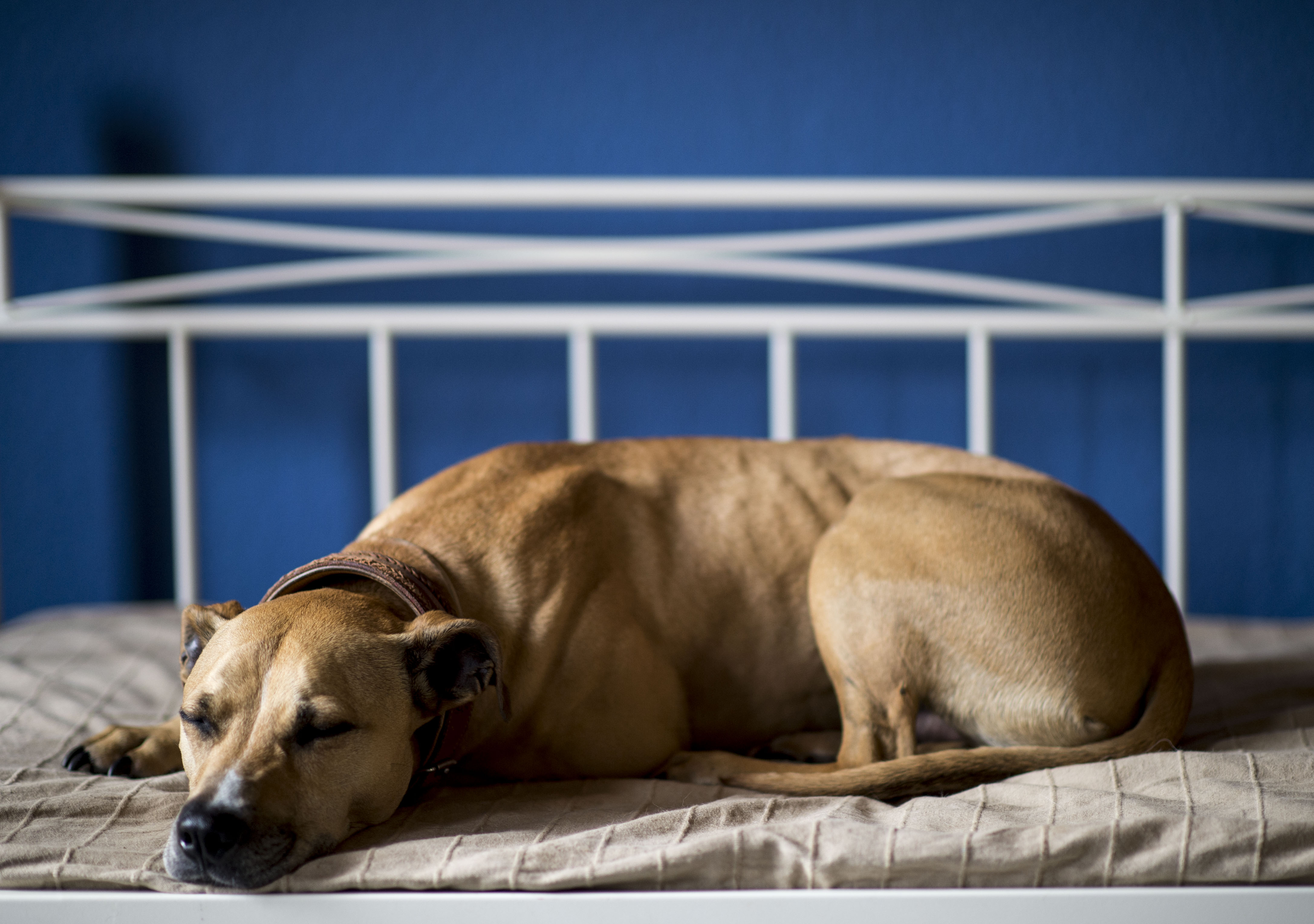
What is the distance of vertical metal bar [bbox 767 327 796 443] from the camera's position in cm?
211

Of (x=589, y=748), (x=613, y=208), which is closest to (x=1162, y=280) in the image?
(x=613, y=208)

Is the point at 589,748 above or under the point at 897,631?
under

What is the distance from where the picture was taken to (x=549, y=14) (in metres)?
2.28

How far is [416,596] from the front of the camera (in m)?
1.17

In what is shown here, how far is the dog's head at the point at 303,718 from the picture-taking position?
3.11ft

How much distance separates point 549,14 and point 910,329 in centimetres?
107

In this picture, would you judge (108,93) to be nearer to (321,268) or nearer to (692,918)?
(321,268)

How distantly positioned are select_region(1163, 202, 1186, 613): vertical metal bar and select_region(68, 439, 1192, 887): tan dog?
64 cm

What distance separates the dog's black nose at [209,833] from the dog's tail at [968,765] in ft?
1.89

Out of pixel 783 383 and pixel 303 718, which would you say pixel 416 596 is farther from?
pixel 783 383

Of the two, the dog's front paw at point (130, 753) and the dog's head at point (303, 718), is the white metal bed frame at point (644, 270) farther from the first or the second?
the dog's head at point (303, 718)

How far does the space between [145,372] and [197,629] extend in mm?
1372

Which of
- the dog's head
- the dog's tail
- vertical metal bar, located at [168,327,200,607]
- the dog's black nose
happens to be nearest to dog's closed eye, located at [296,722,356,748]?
the dog's head

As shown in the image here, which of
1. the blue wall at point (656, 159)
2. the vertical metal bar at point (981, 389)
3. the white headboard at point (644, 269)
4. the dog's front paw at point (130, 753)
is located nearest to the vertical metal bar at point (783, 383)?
the white headboard at point (644, 269)
